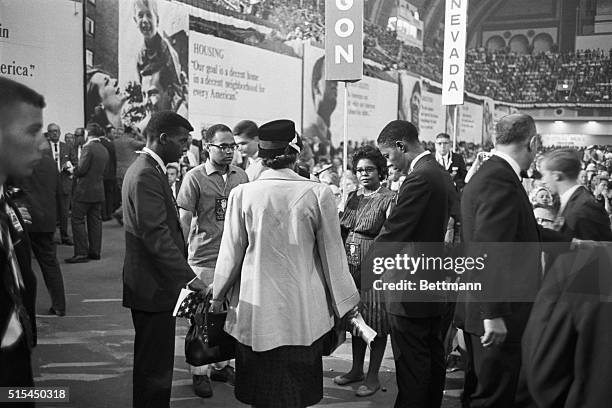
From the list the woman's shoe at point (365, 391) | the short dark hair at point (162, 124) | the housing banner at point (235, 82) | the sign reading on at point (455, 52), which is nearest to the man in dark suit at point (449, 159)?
the sign reading on at point (455, 52)

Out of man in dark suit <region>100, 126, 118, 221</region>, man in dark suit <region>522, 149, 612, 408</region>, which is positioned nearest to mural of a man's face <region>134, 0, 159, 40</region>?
man in dark suit <region>100, 126, 118, 221</region>

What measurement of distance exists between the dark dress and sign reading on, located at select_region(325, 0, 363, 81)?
1.29 m

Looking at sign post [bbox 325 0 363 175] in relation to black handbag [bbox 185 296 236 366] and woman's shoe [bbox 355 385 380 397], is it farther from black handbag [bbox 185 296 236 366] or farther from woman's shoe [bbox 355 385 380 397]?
black handbag [bbox 185 296 236 366]

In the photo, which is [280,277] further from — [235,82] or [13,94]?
[235,82]

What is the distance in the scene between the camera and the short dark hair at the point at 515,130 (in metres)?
2.45

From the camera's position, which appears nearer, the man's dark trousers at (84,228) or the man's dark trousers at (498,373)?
the man's dark trousers at (498,373)

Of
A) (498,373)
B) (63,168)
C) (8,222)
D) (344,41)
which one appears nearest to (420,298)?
(498,373)

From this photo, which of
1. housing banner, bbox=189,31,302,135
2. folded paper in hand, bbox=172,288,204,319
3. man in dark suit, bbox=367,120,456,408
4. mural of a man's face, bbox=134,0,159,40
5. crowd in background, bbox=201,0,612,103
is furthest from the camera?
housing banner, bbox=189,31,302,135

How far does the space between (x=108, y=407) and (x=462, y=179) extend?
4535mm

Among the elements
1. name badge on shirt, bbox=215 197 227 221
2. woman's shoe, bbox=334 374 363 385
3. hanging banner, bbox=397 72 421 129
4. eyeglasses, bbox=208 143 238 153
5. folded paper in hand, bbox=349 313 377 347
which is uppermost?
hanging banner, bbox=397 72 421 129

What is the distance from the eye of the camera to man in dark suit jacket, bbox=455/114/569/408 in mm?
2322

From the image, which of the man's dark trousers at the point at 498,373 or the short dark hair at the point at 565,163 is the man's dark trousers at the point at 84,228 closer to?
the short dark hair at the point at 565,163

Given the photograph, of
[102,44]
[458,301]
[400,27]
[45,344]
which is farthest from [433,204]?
[400,27]

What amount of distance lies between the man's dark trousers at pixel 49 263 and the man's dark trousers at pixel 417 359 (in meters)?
2.96
